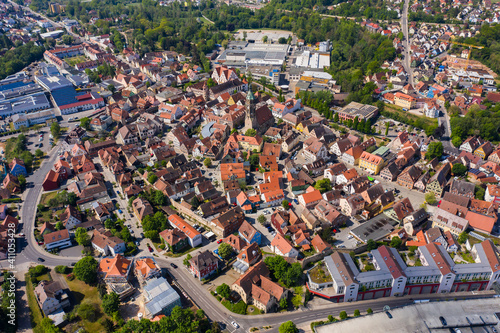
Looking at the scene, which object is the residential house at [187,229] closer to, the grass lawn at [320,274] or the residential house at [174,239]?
the residential house at [174,239]

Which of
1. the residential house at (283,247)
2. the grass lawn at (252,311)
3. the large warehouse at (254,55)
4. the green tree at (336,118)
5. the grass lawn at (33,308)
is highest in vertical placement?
the large warehouse at (254,55)

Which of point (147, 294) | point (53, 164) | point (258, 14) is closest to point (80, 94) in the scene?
point (53, 164)

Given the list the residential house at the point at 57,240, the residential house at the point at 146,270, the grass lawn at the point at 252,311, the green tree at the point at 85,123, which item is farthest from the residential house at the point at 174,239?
the green tree at the point at 85,123

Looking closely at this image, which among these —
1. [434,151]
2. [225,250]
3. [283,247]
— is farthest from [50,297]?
[434,151]

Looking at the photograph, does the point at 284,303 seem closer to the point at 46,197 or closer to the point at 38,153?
the point at 46,197

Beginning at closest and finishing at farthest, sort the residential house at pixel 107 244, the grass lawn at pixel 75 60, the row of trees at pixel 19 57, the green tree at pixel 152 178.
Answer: the residential house at pixel 107 244 → the green tree at pixel 152 178 → the row of trees at pixel 19 57 → the grass lawn at pixel 75 60

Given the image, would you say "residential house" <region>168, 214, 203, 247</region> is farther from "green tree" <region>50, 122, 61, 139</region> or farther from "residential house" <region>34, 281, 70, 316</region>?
"green tree" <region>50, 122, 61, 139</region>

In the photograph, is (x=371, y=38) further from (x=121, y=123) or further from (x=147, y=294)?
(x=147, y=294)
